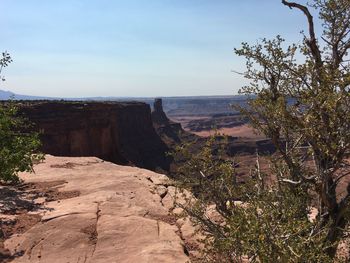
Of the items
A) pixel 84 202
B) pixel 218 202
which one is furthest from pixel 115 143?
pixel 218 202

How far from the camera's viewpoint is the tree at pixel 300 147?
21.3 ft

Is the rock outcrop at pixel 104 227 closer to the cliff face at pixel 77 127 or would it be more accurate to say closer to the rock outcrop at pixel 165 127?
the cliff face at pixel 77 127

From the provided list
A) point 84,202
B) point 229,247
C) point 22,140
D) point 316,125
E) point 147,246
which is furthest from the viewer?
point 22,140

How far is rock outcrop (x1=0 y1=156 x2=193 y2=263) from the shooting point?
924 centimetres

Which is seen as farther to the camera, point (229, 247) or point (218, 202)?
point (218, 202)

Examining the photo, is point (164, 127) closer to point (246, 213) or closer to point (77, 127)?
point (77, 127)

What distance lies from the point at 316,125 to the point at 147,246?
15.3 feet

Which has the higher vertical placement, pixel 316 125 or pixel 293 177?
pixel 316 125

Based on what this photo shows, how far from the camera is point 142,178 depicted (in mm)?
15914

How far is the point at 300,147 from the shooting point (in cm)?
819

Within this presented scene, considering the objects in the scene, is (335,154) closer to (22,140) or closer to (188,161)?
(188,161)

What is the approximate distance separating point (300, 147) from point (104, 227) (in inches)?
204

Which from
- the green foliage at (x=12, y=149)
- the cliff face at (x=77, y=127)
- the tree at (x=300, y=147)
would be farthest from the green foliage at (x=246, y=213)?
the cliff face at (x=77, y=127)

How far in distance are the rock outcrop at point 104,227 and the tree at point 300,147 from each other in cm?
194
